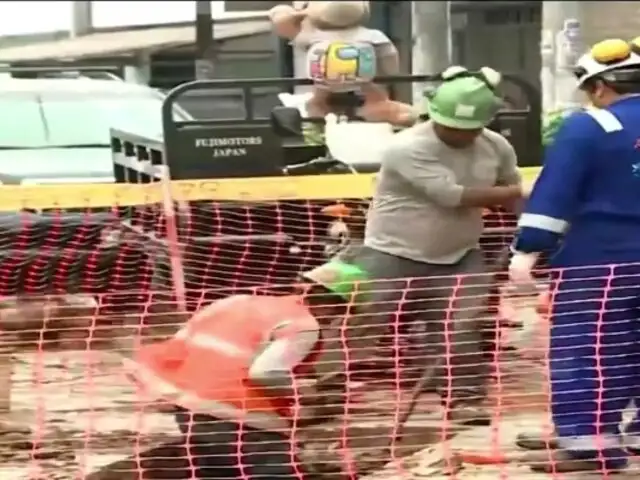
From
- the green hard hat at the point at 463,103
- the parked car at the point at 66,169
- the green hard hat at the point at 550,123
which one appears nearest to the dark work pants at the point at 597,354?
the green hard hat at the point at 463,103

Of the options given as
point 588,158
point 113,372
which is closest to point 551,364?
point 588,158

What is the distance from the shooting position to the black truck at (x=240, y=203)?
7184mm

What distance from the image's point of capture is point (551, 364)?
512 centimetres

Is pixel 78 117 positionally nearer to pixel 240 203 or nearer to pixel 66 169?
pixel 66 169

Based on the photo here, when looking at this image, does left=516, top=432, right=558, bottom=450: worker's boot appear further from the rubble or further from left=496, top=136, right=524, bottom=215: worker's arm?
left=496, top=136, right=524, bottom=215: worker's arm

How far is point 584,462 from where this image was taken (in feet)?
16.5

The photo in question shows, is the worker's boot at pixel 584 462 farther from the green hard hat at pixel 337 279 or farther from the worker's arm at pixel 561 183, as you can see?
the green hard hat at pixel 337 279

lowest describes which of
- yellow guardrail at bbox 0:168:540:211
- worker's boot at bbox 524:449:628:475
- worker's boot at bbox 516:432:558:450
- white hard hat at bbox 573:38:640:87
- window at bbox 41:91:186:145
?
worker's boot at bbox 516:432:558:450

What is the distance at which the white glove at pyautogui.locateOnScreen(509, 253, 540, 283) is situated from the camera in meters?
4.97

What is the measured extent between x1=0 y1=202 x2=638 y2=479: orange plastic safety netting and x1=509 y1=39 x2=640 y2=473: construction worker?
0.01m

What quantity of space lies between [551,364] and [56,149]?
13.6ft

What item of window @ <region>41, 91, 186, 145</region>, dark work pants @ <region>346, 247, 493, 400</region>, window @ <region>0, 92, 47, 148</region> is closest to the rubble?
dark work pants @ <region>346, 247, 493, 400</region>

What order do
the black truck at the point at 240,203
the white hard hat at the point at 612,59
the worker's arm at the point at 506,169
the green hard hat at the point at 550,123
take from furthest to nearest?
1. the green hard hat at the point at 550,123
2. the black truck at the point at 240,203
3. the worker's arm at the point at 506,169
4. the white hard hat at the point at 612,59

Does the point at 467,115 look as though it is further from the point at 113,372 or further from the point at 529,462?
the point at 113,372
